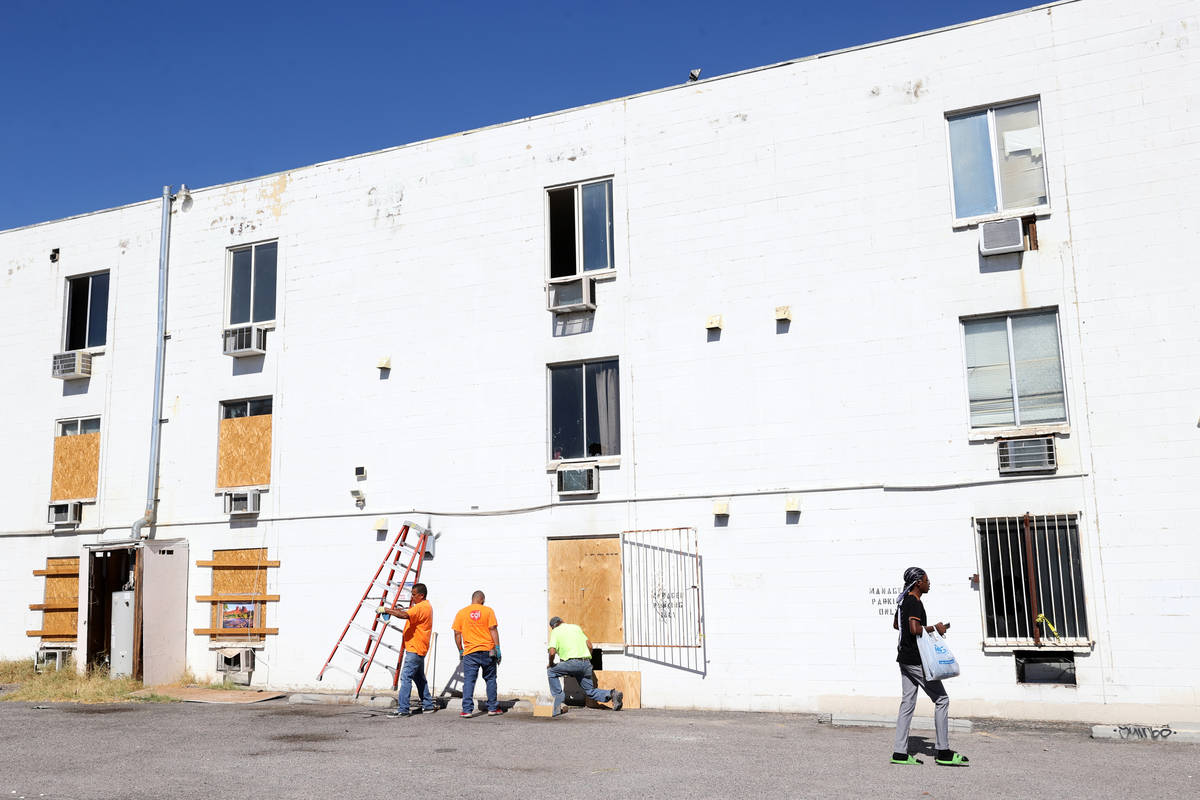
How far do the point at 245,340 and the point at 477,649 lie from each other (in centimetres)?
802

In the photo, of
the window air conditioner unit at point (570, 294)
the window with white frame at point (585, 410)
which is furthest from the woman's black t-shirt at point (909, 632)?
the window air conditioner unit at point (570, 294)

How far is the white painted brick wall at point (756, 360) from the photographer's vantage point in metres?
14.0

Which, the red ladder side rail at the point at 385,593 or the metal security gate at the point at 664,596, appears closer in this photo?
the metal security gate at the point at 664,596

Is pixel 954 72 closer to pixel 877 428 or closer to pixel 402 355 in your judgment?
pixel 877 428

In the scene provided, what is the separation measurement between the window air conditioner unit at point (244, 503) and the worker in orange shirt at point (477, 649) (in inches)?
224

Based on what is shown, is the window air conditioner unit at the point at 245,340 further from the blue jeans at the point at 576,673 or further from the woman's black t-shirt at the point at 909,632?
the woman's black t-shirt at the point at 909,632

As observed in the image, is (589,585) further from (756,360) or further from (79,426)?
(79,426)

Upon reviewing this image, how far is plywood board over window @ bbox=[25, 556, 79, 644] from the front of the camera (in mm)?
20359

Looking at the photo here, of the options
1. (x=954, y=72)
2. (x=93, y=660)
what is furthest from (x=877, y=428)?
(x=93, y=660)

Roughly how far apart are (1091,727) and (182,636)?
1494 centimetres

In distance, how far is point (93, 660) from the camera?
19641 mm

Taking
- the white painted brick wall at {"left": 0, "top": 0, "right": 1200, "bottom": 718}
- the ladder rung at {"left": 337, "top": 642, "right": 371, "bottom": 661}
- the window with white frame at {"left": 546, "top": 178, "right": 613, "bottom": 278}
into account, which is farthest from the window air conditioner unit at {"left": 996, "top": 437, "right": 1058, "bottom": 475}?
the ladder rung at {"left": 337, "top": 642, "right": 371, "bottom": 661}

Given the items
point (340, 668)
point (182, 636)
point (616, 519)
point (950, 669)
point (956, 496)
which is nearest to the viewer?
point (950, 669)

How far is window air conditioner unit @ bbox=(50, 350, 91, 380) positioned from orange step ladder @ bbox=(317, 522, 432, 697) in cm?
800
